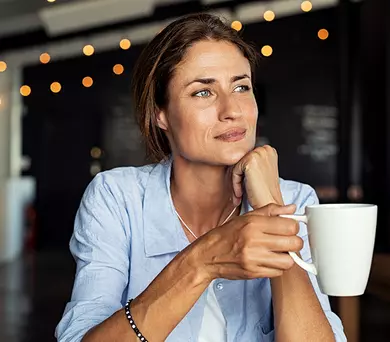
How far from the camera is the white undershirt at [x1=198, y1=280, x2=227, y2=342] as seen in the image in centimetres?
121

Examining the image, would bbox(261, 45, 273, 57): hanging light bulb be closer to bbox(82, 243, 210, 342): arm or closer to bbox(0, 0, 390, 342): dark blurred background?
bbox(0, 0, 390, 342): dark blurred background

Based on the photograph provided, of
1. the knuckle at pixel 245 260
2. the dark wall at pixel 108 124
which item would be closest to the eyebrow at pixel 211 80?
the knuckle at pixel 245 260

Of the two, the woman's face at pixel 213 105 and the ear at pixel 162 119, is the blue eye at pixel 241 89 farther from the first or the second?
the ear at pixel 162 119

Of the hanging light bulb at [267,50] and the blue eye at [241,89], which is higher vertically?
the hanging light bulb at [267,50]

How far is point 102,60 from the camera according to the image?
26.8 ft

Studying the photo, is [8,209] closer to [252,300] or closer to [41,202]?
[41,202]

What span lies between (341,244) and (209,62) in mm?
601

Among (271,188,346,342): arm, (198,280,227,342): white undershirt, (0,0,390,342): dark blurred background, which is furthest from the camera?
(0,0,390,342): dark blurred background

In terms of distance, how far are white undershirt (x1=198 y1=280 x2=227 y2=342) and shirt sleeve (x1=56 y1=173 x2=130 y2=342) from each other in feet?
0.50

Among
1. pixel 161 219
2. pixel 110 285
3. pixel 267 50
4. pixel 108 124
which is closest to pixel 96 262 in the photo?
pixel 110 285

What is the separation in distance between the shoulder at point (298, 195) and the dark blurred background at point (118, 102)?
387cm

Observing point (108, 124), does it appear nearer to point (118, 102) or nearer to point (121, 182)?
point (118, 102)

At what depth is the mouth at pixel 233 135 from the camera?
122 centimetres

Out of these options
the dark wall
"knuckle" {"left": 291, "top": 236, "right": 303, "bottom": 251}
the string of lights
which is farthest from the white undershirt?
the dark wall
